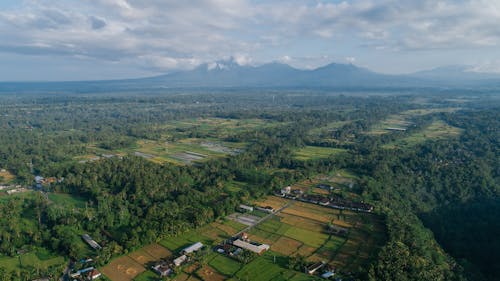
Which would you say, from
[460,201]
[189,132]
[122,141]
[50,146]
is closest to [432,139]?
[460,201]

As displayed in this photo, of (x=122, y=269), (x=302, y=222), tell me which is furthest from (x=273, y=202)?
(x=122, y=269)

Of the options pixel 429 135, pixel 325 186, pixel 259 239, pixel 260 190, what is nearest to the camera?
pixel 259 239

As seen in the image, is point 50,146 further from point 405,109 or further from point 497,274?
point 405,109

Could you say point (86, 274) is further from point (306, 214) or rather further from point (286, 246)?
point (306, 214)

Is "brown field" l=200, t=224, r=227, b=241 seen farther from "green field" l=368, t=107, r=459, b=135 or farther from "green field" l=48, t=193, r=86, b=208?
"green field" l=368, t=107, r=459, b=135

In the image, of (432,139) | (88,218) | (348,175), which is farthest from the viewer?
(432,139)

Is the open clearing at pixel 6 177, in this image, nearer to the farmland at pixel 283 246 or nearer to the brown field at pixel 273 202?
the farmland at pixel 283 246

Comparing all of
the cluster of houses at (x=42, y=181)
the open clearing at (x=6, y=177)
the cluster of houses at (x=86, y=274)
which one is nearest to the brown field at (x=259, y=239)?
the cluster of houses at (x=86, y=274)

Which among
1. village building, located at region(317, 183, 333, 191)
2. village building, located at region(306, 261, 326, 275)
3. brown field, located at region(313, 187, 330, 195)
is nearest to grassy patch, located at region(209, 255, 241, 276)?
village building, located at region(306, 261, 326, 275)
